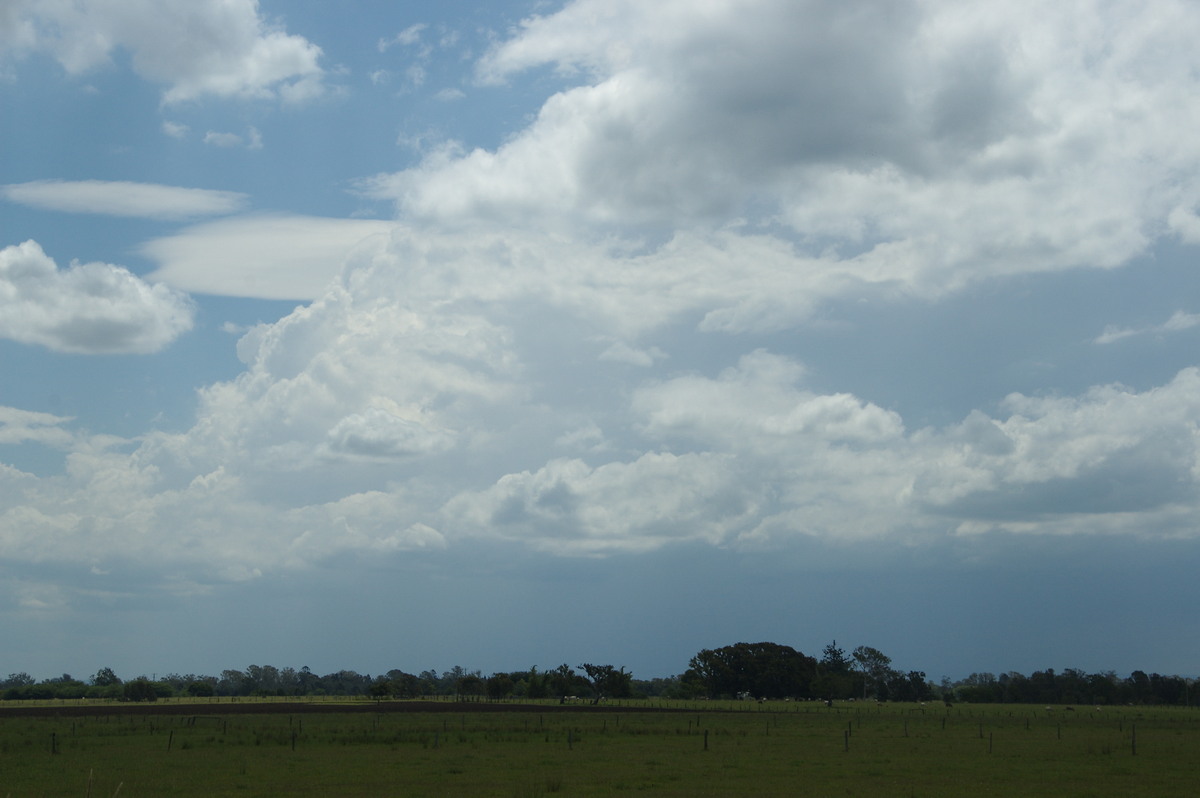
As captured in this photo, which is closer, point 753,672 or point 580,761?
point 580,761

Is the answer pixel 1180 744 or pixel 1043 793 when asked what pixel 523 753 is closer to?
pixel 1043 793

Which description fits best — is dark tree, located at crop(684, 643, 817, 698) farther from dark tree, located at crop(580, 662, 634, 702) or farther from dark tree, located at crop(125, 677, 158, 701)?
dark tree, located at crop(125, 677, 158, 701)

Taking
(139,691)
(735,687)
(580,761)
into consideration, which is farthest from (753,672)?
(580,761)

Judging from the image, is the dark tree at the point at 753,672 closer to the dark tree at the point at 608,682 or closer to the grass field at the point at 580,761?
the dark tree at the point at 608,682

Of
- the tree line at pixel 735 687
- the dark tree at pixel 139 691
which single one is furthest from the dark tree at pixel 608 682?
the dark tree at pixel 139 691

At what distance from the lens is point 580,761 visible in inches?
1729

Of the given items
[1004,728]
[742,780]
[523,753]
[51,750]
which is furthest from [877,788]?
[1004,728]

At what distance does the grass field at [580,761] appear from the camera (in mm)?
34125

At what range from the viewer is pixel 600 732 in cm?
6575

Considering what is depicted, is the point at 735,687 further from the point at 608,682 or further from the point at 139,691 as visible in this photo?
the point at 139,691

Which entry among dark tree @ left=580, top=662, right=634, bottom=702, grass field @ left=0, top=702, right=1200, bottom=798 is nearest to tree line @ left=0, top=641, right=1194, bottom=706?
dark tree @ left=580, top=662, right=634, bottom=702

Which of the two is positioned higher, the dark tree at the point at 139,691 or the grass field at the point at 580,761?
the grass field at the point at 580,761

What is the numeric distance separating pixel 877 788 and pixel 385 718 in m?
61.0

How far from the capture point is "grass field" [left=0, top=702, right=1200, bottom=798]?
3412 cm
